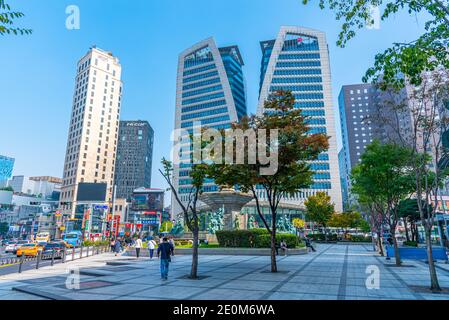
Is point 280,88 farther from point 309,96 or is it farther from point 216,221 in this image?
point 216,221

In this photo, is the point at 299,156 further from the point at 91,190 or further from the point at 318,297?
the point at 91,190

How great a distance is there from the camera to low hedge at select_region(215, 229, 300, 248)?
23875 millimetres

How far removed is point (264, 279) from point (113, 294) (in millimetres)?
5864

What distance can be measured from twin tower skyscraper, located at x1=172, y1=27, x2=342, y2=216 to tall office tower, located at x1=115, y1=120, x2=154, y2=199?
4501 cm

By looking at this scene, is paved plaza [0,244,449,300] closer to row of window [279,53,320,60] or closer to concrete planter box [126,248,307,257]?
concrete planter box [126,248,307,257]

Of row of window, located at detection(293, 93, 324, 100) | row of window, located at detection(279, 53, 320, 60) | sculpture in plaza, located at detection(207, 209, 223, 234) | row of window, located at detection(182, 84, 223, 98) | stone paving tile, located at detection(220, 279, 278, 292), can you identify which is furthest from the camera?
row of window, located at detection(182, 84, 223, 98)

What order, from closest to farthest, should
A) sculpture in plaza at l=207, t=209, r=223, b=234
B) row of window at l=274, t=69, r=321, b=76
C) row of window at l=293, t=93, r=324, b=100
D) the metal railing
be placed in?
the metal railing < sculpture in plaza at l=207, t=209, r=223, b=234 < row of window at l=293, t=93, r=324, b=100 < row of window at l=274, t=69, r=321, b=76

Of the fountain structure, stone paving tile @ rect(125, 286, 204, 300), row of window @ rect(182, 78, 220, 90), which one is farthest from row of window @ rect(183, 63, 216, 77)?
stone paving tile @ rect(125, 286, 204, 300)

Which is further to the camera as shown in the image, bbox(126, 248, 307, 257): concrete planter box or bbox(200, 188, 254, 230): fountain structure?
bbox(200, 188, 254, 230): fountain structure

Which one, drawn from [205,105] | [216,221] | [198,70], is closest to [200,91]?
[205,105]

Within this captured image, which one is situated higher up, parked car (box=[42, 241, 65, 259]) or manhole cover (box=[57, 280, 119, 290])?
manhole cover (box=[57, 280, 119, 290])

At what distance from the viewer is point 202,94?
110 metres

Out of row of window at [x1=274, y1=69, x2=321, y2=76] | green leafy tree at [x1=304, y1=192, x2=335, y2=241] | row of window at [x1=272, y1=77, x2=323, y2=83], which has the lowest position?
green leafy tree at [x1=304, y1=192, x2=335, y2=241]
